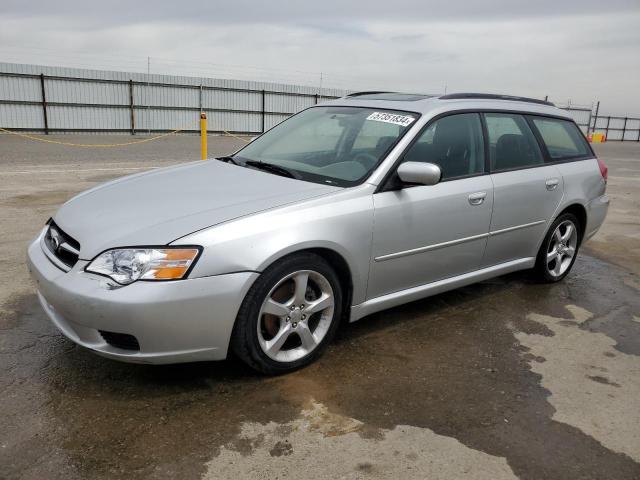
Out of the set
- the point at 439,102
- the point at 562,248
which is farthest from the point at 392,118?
the point at 562,248

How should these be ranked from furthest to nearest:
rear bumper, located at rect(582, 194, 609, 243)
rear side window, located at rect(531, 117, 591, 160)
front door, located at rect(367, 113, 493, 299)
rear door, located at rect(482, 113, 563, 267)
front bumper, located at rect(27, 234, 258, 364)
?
rear bumper, located at rect(582, 194, 609, 243), rear side window, located at rect(531, 117, 591, 160), rear door, located at rect(482, 113, 563, 267), front door, located at rect(367, 113, 493, 299), front bumper, located at rect(27, 234, 258, 364)

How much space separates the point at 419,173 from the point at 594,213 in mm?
2591

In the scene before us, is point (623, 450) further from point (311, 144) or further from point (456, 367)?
point (311, 144)

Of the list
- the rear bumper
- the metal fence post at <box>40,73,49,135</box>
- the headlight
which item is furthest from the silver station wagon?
the metal fence post at <box>40,73,49,135</box>

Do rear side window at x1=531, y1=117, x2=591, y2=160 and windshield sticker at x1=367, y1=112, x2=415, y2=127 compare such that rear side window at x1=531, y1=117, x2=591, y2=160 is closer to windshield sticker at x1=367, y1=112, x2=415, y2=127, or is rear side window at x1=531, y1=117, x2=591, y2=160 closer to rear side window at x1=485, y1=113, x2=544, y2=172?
rear side window at x1=485, y1=113, x2=544, y2=172

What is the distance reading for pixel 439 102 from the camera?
4.05 metres

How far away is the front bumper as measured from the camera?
8.76 feet

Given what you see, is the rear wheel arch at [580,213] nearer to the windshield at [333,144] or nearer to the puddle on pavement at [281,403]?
the puddle on pavement at [281,403]

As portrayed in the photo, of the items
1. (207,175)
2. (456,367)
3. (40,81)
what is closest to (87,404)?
(207,175)

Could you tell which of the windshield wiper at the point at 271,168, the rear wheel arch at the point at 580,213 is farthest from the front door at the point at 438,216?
the rear wheel arch at the point at 580,213

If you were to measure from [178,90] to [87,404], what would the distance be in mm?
23771

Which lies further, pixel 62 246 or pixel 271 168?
pixel 271 168

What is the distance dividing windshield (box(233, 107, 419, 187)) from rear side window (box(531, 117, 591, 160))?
5.11 feet

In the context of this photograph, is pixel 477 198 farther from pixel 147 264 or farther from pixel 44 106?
pixel 44 106
